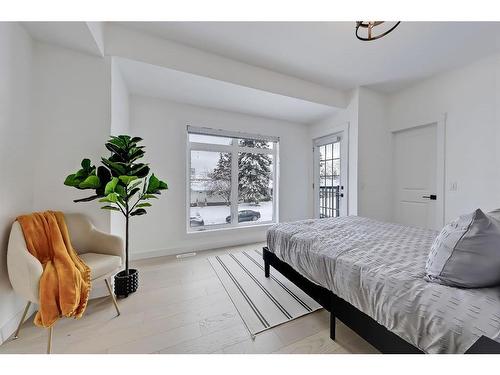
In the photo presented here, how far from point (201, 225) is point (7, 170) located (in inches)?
94.1

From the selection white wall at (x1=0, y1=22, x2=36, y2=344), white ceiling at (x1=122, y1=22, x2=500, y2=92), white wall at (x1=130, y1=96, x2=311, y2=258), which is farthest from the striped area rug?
white ceiling at (x1=122, y1=22, x2=500, y2=92)

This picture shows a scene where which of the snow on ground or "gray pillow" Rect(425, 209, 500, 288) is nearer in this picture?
"gray pillow" Rect(425, 209, 500, 288)

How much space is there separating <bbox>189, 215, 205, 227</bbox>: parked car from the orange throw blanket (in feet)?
6.07

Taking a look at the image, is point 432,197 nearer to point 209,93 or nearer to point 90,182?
point 209,93

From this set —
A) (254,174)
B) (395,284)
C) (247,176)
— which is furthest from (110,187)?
(254,174)

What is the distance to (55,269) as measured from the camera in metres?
1.41

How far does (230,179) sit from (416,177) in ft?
9.92

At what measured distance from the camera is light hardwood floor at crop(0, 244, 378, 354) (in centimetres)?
136

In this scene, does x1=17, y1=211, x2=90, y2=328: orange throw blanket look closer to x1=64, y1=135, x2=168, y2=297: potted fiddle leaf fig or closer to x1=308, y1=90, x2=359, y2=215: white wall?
x1=64, y1=135, x2=168, y2=297: potted fiddle leaf fig

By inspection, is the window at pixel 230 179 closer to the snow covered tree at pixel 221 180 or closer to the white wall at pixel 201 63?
the snow covered tree at pixel 221 180

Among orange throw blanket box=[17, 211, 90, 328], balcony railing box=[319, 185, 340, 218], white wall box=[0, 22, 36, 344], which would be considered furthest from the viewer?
balcony railing box=[319, 185, 340, 218]

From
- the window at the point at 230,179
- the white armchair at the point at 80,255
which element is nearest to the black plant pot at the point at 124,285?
the white armchair at the point at 80,255

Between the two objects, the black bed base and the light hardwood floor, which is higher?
the black bed base

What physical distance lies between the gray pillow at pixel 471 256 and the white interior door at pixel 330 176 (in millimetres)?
2681
